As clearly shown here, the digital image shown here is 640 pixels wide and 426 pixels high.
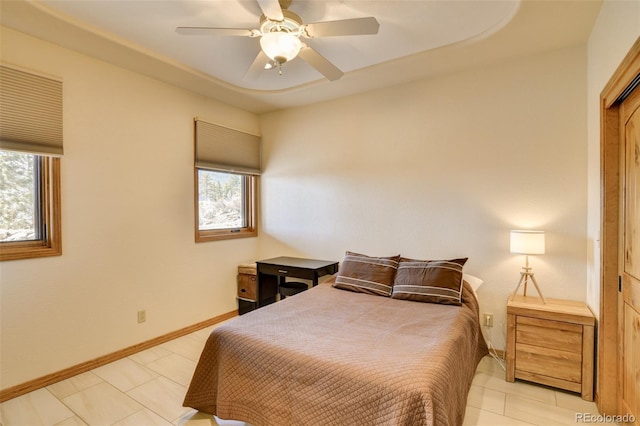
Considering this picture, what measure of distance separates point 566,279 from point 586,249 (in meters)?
0.28

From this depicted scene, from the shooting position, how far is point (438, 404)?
1.35 meters

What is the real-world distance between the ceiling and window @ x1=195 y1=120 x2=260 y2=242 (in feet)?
2.25

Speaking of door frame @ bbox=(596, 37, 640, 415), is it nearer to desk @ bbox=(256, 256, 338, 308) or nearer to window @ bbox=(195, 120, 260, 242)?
desk @ bbox=(256, 256, 338, 308)

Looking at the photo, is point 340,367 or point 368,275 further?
point 368,275

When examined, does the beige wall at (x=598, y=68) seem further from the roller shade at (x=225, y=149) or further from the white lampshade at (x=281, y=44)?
the roller shade at (x=225, y=149)

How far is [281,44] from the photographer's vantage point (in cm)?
179

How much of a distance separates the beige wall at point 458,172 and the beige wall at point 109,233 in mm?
1308

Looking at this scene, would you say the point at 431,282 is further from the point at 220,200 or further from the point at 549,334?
the point at 220,200

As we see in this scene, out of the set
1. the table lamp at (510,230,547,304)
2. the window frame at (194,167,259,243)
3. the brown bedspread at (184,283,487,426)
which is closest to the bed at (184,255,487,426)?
the brown bedspread at (184,283,487,426)

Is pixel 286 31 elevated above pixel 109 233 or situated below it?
above

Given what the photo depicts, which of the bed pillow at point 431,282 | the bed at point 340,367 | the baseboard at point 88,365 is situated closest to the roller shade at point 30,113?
the baseboard at point 88,365

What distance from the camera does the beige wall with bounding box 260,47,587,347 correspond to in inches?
98.7

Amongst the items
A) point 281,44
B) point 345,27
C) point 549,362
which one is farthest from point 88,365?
point 549,362

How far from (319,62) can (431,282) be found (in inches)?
74.5
